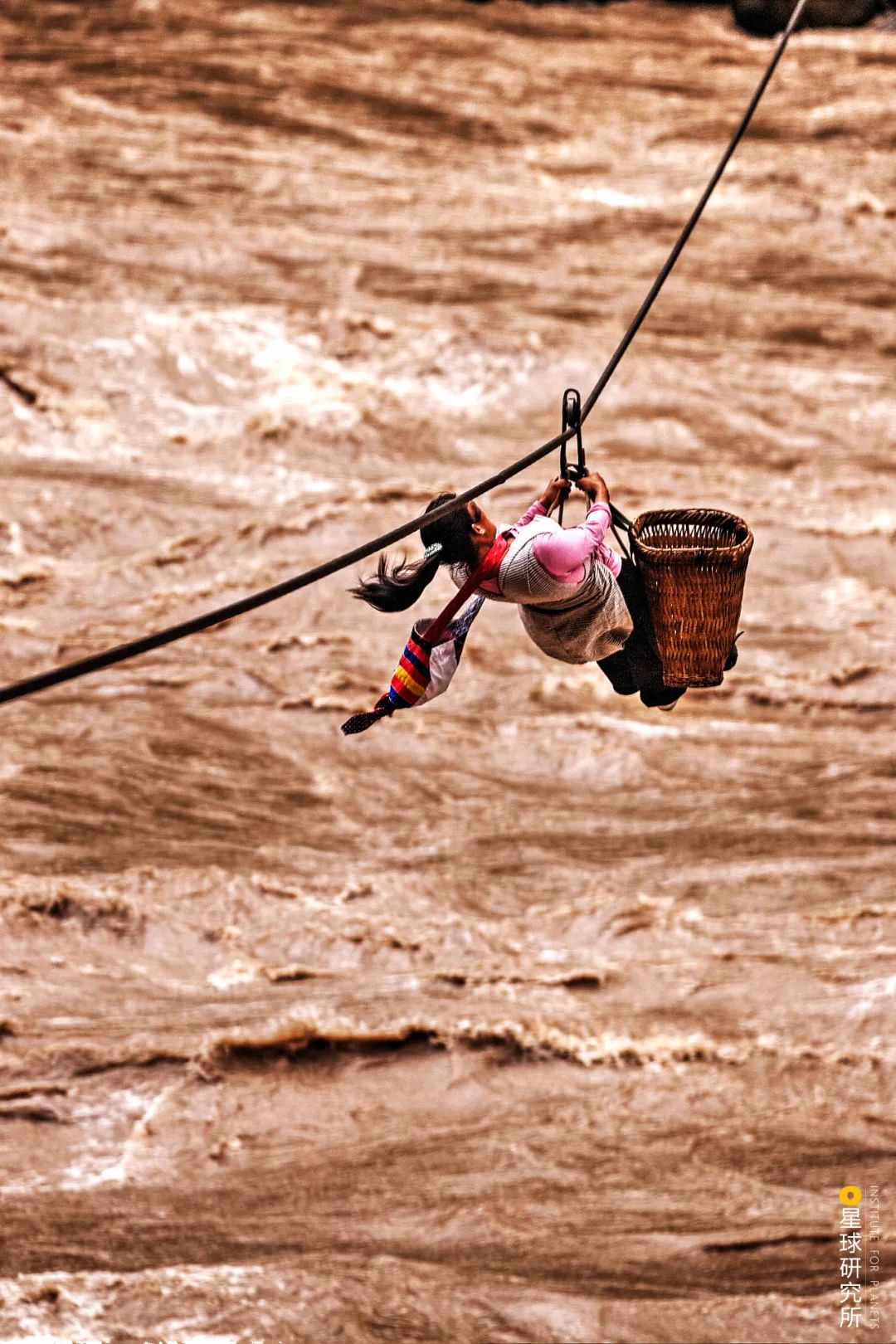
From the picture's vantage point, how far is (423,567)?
11.2 ft

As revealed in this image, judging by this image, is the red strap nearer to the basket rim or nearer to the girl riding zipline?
the girl riding zipline

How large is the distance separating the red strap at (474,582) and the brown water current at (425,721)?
4091mm

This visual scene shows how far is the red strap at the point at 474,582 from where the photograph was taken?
3477 mm

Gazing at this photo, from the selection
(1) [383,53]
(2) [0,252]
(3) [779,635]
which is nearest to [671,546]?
(3) [779,635]

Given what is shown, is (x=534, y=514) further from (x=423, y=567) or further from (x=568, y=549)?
(x=423, y=567)

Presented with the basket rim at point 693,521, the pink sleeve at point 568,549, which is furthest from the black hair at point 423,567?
the basket rim at point 693,521

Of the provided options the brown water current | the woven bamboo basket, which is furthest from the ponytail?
the brown water current

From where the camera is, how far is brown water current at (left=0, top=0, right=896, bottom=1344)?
23.5 feet

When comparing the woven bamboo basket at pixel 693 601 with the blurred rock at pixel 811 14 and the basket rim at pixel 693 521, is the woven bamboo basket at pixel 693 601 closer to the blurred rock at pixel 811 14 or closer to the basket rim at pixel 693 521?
the basket rim at pixel 693 521

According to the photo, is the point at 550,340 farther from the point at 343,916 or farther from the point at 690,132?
the point at 343,916

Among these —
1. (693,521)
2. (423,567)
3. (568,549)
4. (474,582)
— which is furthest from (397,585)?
(693,521)

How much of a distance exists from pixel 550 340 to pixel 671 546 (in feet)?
22.0

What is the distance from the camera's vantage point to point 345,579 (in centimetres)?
959

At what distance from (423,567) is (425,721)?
556 cm
